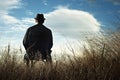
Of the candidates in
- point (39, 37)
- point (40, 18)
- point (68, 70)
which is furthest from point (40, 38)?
point (68, 70)

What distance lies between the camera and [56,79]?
5.01m

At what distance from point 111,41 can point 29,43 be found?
2446 millimetres

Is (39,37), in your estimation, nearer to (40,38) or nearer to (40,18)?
(40,38)

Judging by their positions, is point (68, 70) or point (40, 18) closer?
point (68, 70)

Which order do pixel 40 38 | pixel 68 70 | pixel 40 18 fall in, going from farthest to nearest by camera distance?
pixel 40 18 → pixel 40 38 → pixel 68 70

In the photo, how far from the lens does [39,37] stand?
8773 mm

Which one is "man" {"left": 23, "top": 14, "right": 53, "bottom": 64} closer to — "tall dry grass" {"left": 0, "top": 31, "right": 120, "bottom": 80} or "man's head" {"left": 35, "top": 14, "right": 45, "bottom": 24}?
"man's head" {"left": 35, "top": 14, "right": 45, "bottom": 24}

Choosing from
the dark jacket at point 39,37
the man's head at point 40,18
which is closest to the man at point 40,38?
the dark jacket at point 39,37

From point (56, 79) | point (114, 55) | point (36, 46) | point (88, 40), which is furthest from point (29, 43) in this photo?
point (56, 79)

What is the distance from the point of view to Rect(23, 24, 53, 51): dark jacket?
28.4 ft

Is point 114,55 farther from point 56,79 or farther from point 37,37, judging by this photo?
point 37,37

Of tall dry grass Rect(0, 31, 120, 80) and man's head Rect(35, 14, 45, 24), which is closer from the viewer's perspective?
tall dry grass Rect(0, 31, 120, 80)

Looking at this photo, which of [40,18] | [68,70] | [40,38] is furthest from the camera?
[40,18]

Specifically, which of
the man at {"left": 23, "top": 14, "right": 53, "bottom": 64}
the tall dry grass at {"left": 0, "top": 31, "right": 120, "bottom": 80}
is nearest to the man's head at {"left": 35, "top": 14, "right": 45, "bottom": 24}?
the man at {"left": 23, "top": 14, "right": 53, "bottom": 64}
